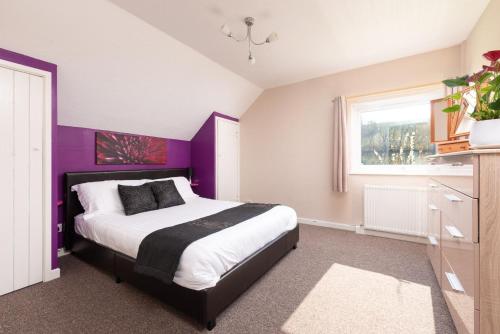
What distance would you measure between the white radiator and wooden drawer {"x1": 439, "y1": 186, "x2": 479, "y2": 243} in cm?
145

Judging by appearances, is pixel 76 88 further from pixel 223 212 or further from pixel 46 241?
pixel 223 212

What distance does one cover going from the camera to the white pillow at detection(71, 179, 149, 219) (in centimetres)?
258

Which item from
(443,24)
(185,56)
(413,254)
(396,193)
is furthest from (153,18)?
(413,254)

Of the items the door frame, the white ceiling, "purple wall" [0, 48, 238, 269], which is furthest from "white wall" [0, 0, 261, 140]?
the door frame

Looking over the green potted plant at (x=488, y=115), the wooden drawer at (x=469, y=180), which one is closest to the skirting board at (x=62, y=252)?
the wooden drawer at (x=469, y=180)

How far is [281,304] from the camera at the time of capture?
5.84 feet

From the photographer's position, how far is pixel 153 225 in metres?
2.09

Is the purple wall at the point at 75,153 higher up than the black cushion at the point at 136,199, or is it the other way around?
the purple wall at the point at 75,153

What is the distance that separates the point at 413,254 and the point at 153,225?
3.00 m

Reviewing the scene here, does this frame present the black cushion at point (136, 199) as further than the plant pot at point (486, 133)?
Yes

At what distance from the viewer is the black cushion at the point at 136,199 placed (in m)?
2.58

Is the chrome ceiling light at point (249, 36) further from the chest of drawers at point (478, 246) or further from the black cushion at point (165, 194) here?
the black cushion at point (165, 194)

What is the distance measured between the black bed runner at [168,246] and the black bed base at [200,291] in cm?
13

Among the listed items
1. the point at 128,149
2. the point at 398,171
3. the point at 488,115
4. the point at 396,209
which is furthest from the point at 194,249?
the point at 398,171
